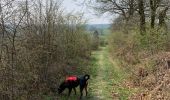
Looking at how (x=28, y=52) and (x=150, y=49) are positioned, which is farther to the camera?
(x=150, y=49)

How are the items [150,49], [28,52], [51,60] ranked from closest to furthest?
[28,52] → [51,60] → [150,49]

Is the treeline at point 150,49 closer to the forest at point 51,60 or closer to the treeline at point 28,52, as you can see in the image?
the forest at point 51,60

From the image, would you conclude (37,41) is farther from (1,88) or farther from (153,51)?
(153,51)

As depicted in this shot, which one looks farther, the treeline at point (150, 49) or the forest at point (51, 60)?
the treeline at point (150, 49)

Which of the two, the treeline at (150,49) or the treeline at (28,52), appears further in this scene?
the treeline at (150,49)

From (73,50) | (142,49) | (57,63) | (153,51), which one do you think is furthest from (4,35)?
(73,50)

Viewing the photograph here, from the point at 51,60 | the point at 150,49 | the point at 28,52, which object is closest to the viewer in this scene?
the point at 28,52

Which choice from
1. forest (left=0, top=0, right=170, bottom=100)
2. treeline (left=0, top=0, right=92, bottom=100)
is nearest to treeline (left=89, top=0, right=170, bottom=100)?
forest (left=0, top=0, right=170, bottom=100)

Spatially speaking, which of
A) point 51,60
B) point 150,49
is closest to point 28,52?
point 51,60

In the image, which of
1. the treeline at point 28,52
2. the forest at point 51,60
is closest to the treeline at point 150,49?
the forest at point 51,60

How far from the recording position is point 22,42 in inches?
547

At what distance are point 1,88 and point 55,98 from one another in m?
5.51

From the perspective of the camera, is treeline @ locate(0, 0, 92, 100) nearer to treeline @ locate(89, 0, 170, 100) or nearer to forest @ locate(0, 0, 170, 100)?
forest @ locate(0, 0, 170, 100)

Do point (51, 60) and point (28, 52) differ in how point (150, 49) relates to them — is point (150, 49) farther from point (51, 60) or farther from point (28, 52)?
point (28, 52)
